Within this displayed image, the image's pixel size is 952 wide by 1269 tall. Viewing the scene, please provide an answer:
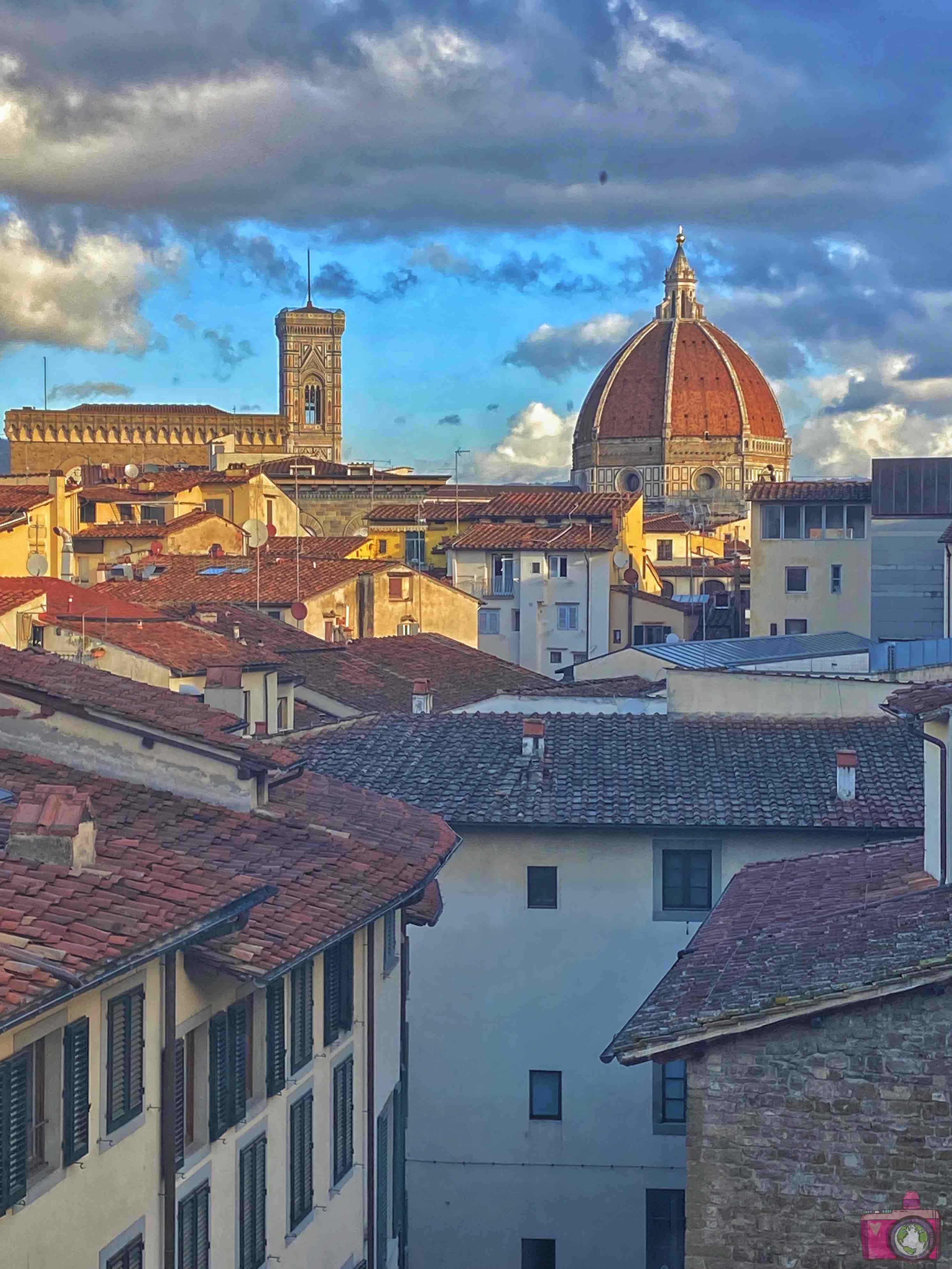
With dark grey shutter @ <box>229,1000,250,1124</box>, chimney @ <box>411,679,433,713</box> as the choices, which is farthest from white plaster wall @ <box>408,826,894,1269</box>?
chimney @ <box>411,679,433,713</box>

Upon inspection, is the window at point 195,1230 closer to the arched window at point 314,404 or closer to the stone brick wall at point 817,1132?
the stone brick wall at point 817,1132

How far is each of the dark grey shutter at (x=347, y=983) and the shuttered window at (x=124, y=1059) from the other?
3301 mm

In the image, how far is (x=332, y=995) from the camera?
42.7 ft

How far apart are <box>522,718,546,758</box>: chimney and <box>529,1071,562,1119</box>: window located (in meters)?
3.80

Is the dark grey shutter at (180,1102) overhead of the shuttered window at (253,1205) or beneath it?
overhead

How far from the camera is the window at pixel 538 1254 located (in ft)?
66.9

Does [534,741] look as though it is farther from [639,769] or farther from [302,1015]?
[302,1015]

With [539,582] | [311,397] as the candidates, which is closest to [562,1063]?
[539,582]

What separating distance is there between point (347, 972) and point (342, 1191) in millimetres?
1539

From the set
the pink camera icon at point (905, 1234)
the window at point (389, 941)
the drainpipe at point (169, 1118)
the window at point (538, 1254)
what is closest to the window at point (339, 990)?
the window at point (389, 941)

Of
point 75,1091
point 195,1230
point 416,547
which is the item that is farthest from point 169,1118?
point 416,547

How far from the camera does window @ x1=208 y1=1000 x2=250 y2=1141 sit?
1081 cm

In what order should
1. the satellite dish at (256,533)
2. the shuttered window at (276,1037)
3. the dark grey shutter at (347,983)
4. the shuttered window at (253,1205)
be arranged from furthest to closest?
the satellite dish at (256,533)
the dark grey shutter at (347,983)
the shuttered window at (276,1037)
the shuttered window at (253,1205)

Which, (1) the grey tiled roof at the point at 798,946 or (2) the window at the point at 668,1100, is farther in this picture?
(2) the window at the point at 668,1100
